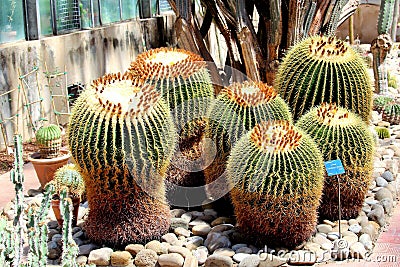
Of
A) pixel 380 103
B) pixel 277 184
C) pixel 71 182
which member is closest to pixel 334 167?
pixel 277 184

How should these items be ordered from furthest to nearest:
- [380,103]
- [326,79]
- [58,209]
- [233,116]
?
[380,103], [326,79], [233,116], [58,209]

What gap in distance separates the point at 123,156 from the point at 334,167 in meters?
1.39

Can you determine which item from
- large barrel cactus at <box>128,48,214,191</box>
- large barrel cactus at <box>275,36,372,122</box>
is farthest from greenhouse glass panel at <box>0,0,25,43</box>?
large barrel cactus at <box>275,36,372,122</box>

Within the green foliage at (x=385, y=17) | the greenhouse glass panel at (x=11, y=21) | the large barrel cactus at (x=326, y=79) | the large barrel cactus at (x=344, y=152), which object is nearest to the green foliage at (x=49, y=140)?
the greenhouse glass panel at (x=11, y=21)

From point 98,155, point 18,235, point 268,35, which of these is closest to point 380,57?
point 268,35

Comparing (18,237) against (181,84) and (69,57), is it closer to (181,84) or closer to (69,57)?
(181,84)

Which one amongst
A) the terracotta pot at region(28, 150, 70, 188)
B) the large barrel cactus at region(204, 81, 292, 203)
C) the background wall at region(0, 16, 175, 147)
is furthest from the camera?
the background wall at region(0, 16, 175, 147)

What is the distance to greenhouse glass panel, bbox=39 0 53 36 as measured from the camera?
6.98m

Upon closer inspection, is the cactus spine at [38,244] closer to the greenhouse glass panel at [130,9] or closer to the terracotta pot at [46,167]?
the terracotta pot at [46,167]

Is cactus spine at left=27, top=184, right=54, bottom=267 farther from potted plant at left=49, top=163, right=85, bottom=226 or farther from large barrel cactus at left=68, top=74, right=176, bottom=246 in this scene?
potted plant at left=49, top=163, right=85, bottom=226

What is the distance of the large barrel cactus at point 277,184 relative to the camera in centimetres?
386

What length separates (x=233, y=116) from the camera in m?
4.45

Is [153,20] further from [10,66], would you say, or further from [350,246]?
[350,246]

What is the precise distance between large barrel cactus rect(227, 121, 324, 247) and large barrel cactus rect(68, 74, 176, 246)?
Result: 0.53 metres
